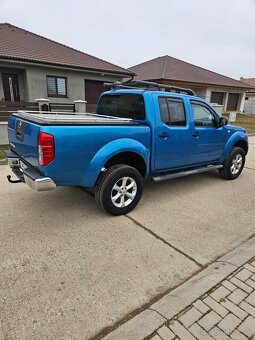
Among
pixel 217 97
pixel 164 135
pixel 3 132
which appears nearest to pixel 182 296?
pixel 164 135

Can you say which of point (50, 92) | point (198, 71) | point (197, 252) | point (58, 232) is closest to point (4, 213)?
point (58, 232)

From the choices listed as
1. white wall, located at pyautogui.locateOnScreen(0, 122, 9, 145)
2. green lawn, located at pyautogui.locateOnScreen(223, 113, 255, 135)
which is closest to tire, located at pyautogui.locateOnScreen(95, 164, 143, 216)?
white wall, located at pyautogui.locateOnScreen(0, 122, 9, 145)

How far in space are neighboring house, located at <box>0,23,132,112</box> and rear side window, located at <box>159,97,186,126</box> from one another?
31.9 ft

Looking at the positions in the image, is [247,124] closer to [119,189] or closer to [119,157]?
[119,157]

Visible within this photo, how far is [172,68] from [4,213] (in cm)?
2446

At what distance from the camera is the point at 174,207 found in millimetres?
4141

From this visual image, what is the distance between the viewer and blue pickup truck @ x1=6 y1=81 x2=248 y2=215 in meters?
3.01

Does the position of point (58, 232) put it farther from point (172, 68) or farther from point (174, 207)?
point (172, 68)

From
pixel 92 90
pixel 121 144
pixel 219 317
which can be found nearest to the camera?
pixel 219 317

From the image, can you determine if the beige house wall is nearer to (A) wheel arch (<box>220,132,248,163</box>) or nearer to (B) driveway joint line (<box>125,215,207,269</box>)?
(A) wheel arch (<box>220,132,248,163</box>)

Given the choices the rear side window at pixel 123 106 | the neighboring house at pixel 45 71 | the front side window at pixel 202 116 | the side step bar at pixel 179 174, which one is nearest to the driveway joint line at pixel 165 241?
the side step bar at pixel 179 174

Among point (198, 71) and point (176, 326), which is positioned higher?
point (198, 71)

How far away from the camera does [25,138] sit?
3248 millimetres

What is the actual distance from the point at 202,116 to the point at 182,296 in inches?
138
